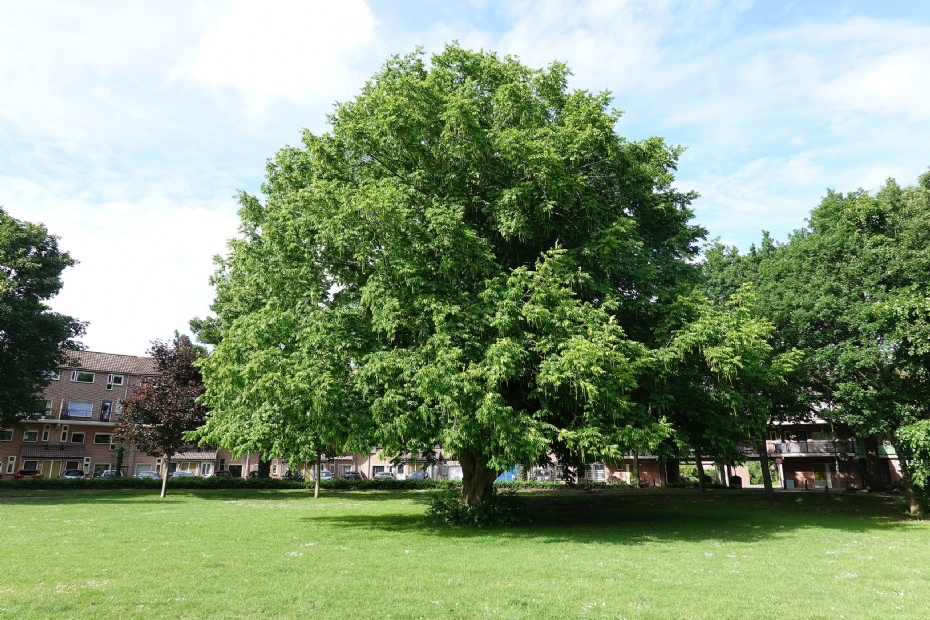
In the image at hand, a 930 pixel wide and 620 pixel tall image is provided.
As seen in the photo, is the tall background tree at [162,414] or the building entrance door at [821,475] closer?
the tall background tree at [162,414]

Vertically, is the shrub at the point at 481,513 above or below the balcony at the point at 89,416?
below

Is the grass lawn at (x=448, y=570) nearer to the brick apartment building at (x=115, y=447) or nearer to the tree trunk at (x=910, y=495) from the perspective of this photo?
the tree trunk at (x=910, y=495)

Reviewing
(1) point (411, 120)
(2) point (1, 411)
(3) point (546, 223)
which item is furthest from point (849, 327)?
(2) point (1, 411)

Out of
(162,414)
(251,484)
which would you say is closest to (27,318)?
(162,414)

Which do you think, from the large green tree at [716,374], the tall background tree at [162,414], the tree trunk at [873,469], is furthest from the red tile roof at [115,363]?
the tree trunk at [873,469]

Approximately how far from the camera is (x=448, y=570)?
1130 cm

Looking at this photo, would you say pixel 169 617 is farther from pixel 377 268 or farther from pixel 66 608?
pixel 377 268

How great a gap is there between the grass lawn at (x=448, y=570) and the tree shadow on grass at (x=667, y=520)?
10.1 inches

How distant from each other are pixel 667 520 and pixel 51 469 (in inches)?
2523

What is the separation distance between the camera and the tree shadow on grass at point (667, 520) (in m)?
17.7

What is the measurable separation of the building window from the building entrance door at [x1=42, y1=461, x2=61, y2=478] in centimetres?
502

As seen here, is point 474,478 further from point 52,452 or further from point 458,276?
point 52,452

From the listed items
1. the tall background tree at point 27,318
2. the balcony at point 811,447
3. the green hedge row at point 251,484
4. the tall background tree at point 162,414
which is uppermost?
the tall background tree at point 27,318

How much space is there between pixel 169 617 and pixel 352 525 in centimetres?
1266
